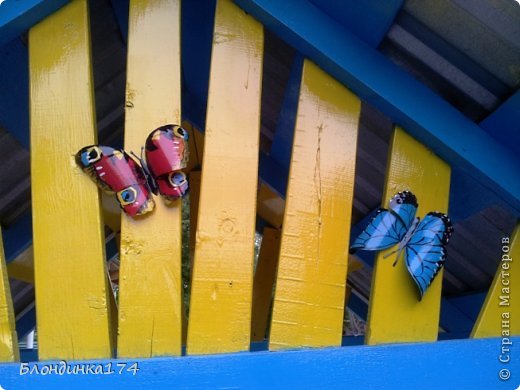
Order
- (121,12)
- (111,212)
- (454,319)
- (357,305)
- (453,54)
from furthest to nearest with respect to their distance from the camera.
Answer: (357,305)
(454,319)
(111,212)
(121,12)
(453,54)

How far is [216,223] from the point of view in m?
2.63

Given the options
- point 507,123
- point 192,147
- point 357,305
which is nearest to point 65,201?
point 507,123

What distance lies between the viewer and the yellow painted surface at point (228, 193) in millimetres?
2570

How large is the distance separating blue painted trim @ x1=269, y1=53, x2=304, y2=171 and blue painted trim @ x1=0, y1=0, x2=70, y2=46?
3.23 feet

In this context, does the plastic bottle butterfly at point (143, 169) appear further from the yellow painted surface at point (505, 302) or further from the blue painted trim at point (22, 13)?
the yellow painted surface at point (505, 302)

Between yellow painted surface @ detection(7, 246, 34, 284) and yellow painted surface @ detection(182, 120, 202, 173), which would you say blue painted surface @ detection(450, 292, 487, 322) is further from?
yellow painted surface @ detection(7, 246, 34, 284)

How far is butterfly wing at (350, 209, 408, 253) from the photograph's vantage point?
2.64 metres

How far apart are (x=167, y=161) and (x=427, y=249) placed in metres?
0.97

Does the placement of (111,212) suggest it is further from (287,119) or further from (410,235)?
(410,235)

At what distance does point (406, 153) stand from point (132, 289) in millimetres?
1110

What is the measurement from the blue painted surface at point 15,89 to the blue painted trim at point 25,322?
11.0ft

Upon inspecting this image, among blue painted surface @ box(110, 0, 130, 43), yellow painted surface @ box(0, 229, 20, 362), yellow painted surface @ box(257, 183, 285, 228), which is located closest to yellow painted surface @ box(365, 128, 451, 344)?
yellow painted surface @ box(0, 229, 20, 362)

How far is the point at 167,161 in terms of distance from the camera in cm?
261

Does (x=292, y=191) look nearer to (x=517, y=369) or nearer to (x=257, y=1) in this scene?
(x=257, y=1)
